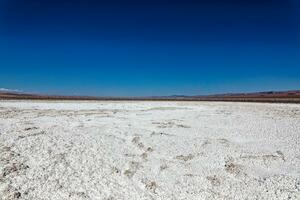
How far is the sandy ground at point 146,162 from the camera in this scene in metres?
7.06

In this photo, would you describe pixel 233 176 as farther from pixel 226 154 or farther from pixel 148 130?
pixel 148 130

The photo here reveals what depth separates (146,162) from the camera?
895 centimetres

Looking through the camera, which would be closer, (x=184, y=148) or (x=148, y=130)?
(x=184, y=148)

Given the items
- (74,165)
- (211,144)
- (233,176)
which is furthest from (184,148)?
(74,165)

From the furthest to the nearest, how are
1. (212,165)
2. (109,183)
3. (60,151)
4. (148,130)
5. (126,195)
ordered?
(148,130) < (60,151) < (212,165) < (109,183) < (126,195)

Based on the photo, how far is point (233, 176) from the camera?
7.99 metres

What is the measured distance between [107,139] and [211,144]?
2.95 m

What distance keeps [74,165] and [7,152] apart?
1.93 metres

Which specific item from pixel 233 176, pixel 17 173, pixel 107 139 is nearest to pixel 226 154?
pixel 233 176

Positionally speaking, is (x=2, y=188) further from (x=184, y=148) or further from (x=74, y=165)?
(x=184, y=148)

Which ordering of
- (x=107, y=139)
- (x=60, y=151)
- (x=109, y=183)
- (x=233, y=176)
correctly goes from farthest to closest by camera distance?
(x=107, y=139), (x=60, y=151), (x=233, y=176), (x=109, y=183)

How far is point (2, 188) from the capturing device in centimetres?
693

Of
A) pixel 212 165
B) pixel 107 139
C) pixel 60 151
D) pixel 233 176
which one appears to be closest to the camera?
pixel 233 176

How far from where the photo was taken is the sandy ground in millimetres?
7062
